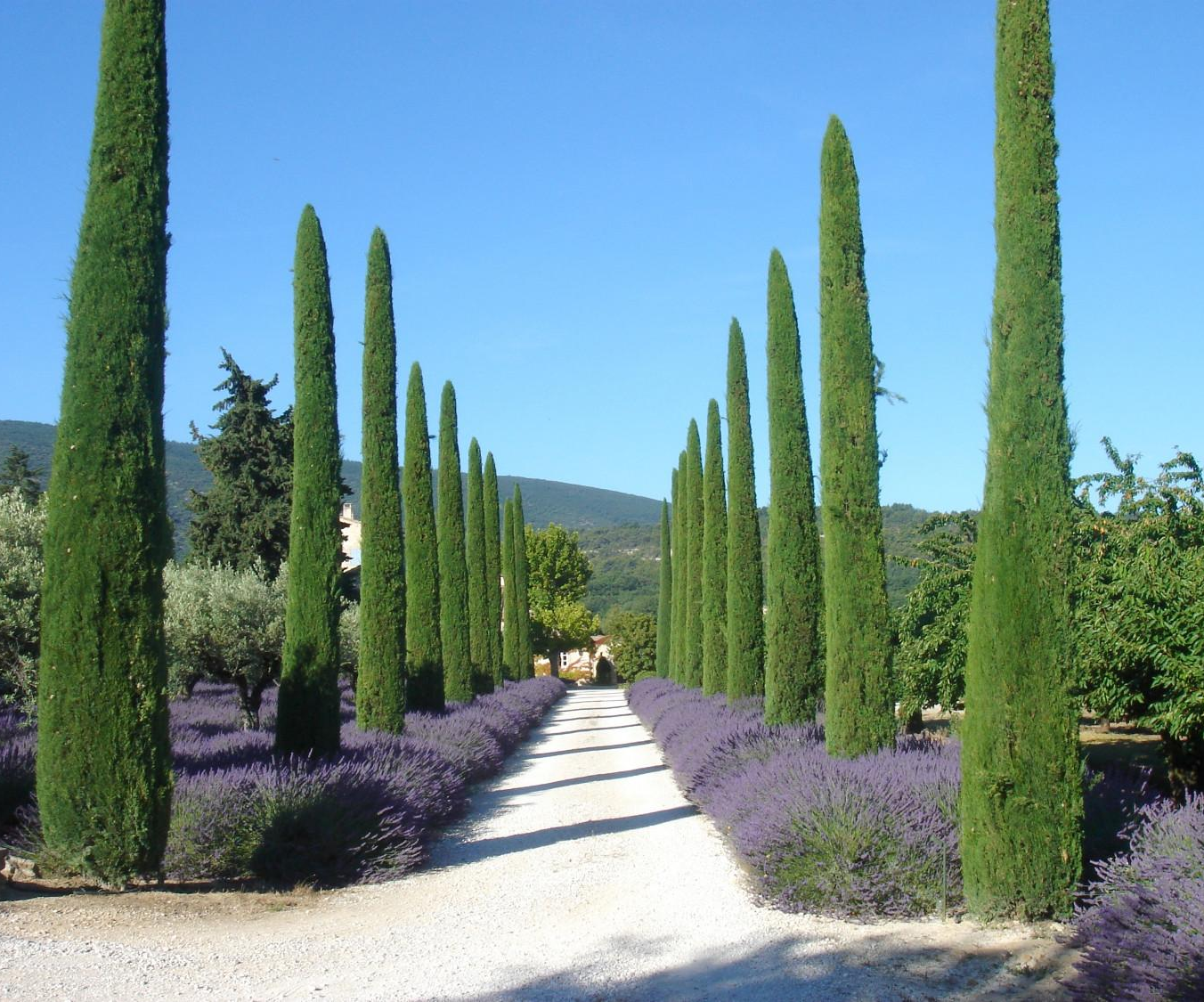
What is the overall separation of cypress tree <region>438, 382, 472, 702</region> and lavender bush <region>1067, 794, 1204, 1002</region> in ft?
56.8

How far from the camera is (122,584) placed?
27.5ft

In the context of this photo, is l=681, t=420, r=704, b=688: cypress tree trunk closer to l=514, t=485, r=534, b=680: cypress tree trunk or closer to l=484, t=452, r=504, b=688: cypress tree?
l=484, t=452, r=504, b=688: cypress tree

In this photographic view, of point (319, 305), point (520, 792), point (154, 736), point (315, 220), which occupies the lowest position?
point (520, 792)

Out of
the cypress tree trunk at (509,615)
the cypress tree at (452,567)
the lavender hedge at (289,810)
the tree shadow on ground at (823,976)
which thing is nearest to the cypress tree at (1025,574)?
the tree shadow on ground at (823,976)

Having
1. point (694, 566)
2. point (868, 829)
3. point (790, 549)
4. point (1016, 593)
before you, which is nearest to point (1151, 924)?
point (1016, 593)

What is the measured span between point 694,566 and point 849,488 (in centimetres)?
1962

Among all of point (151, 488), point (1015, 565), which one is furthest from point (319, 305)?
point (1015, 565)

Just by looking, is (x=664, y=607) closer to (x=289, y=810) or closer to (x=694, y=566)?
(x=694, y=566)

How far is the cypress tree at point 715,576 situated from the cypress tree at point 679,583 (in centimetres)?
595

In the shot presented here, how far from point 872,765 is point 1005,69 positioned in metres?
5.92

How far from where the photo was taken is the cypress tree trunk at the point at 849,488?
1119 cm

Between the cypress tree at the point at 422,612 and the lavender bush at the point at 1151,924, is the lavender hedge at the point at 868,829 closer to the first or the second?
the lavender bush at the point at 1151,924

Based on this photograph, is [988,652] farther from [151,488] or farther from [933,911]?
[151,488]

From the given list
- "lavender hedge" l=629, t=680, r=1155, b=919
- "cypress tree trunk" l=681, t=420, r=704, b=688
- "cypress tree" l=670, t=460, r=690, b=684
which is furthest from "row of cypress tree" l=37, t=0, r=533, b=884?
"cypress tree" l=670, t=460, r=690, b=684
